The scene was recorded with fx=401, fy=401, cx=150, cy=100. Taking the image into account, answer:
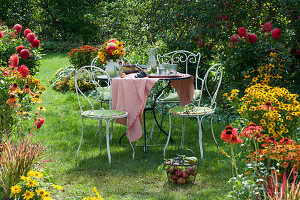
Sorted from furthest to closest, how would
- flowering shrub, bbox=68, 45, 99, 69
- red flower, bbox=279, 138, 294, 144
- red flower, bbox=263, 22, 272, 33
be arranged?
flowering shrub, bbox=68, 45, 99, 69
red flower, bbox=263, 22, 272, 33
red flower, bbox=279, 138, 294, 144

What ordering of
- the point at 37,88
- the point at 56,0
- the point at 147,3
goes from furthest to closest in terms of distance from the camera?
the point at 56,0
the point at 147,3
the point at 37,88

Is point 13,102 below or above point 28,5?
below

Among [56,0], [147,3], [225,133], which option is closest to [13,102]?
[225,133]

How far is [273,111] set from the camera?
327cm

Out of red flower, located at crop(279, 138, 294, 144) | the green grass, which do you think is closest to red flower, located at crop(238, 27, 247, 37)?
the green grass

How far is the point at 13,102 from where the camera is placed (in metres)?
3.77

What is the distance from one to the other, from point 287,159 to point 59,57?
11535mm

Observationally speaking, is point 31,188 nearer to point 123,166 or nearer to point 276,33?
point 123,166

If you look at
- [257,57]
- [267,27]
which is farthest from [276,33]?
[257,57]

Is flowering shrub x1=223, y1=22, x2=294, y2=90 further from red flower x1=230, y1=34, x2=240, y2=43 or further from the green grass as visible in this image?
the green grass

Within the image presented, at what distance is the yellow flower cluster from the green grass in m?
0.52

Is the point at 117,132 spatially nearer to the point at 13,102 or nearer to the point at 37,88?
the point at 37,88

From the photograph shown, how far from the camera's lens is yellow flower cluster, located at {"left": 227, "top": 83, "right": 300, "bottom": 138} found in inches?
131

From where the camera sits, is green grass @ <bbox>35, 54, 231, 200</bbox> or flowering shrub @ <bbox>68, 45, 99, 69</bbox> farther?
flowering shrub @ <bbox>68, 45, 99, 69</bbox>
